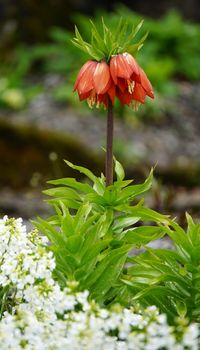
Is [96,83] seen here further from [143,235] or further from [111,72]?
[143,235]

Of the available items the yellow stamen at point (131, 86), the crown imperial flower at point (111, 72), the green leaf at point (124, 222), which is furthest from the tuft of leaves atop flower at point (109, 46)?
the green leaf at point (124, 222)

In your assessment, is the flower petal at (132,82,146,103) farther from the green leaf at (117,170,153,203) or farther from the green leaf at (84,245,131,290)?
the green leaf at (84,245,131,290)

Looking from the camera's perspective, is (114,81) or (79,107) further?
(79,107)

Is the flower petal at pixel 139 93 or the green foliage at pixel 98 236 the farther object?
the flower petal at pixel 139 93

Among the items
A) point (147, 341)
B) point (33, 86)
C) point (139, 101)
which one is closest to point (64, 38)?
point (33, 86)

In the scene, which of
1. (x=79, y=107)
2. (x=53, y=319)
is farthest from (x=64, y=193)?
(x=79, y=107)

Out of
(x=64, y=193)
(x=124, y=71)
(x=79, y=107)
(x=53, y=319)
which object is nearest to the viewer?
(x=53, y=319)

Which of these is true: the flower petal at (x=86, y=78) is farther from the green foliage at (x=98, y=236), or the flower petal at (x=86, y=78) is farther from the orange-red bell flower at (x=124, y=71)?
the green foliage at (x=98, y=236)
